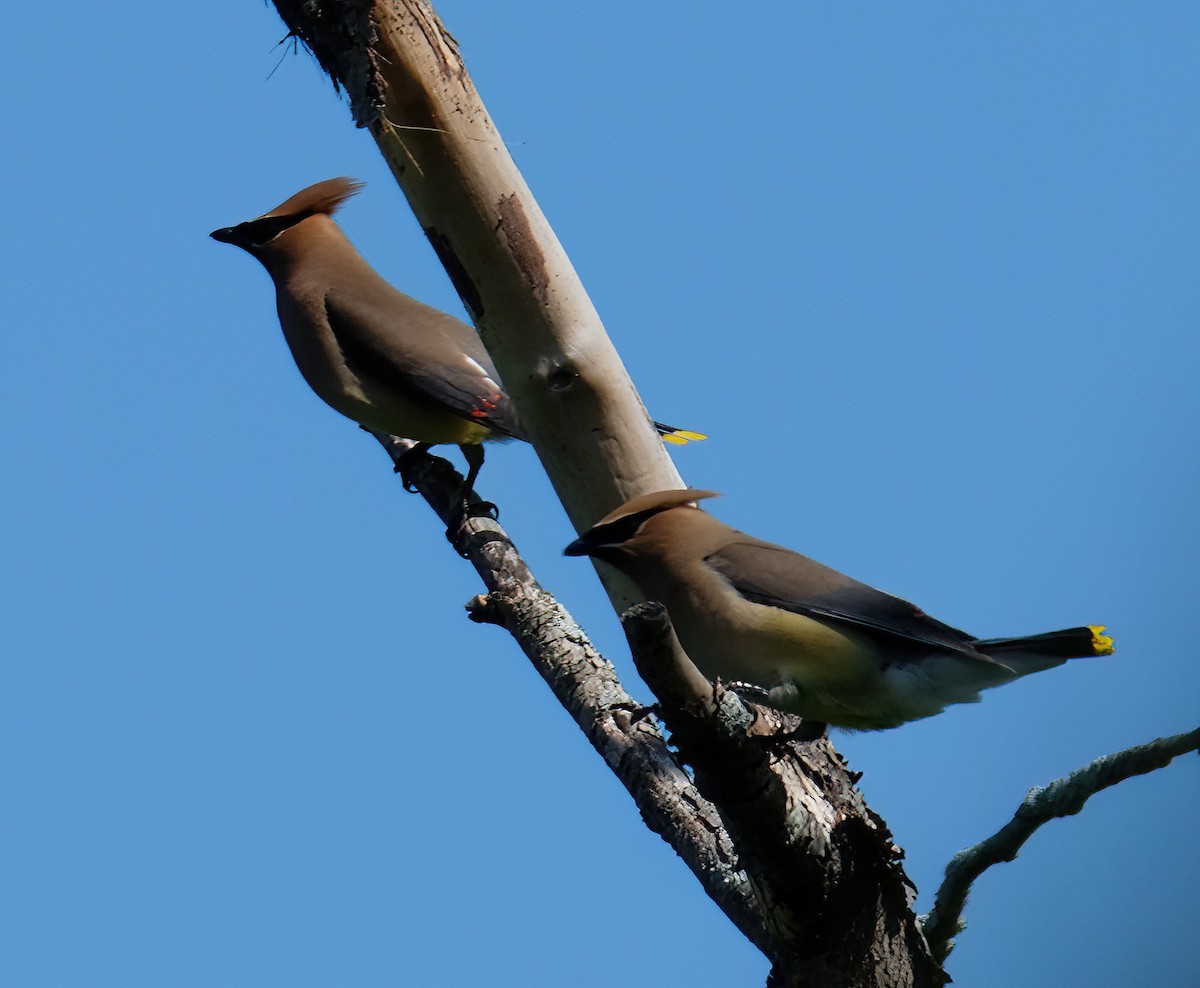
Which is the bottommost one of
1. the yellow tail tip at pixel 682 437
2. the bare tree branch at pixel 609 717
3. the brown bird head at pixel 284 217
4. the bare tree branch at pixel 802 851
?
the bare tree branch at pixel 802 851

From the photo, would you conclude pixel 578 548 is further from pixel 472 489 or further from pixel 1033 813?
pixel 472 489

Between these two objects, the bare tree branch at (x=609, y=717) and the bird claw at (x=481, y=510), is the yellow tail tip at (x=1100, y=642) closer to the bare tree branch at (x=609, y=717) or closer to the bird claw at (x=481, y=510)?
the bare tree branch at (x=609, y=717)

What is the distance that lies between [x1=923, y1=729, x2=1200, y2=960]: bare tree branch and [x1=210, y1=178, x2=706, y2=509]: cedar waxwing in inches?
101

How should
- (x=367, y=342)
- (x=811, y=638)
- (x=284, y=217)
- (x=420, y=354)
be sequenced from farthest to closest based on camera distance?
(x=284, y=217) < (x=367, y=342) < (x=420, y=354) < (x=811, y=638)

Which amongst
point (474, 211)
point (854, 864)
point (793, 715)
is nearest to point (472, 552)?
point (793, 715)

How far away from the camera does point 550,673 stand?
4281 millimetres

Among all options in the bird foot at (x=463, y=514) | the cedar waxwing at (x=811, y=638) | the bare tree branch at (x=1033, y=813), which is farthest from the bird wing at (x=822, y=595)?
the bird foot at (x=463, y=514)

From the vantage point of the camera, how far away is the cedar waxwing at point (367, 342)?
5.55 m

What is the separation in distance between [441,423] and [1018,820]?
3.03 metres

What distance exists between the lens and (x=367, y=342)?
5730 millimetres

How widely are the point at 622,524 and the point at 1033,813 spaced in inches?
43.8

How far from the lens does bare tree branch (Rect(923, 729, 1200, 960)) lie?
2.91 meters

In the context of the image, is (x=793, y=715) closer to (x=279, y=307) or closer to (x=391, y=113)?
(x=391, y=113)

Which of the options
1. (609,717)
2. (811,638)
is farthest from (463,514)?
(811,638)
